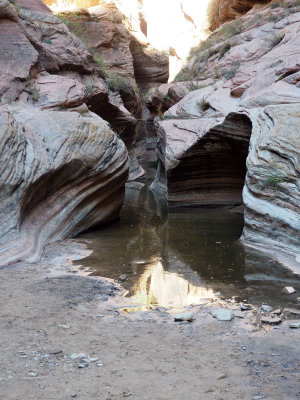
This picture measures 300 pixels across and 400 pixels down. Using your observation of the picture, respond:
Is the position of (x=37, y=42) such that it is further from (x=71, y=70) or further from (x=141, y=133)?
(x=141, y=133)

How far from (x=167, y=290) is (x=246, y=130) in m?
5.45

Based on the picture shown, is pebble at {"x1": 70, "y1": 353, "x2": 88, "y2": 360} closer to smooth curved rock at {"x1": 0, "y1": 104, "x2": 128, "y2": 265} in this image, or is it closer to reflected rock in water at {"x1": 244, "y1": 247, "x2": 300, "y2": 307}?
reflected rock in water at {"x1": 244, "y1": 247, "x2": 300, "y2": 307}

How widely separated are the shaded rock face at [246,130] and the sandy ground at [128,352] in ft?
8.55

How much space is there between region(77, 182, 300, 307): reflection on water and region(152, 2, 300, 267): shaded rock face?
577 millimetres

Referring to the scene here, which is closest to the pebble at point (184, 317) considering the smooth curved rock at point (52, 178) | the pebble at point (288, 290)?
the pebble at point (288, 290)

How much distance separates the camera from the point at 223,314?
4316 mm

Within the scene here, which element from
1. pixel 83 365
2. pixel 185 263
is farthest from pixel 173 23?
pixel 83 365

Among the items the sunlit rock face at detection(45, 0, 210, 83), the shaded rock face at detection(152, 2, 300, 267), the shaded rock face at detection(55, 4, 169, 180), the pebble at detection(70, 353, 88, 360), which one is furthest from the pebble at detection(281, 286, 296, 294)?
the sunlit rock face at detection(45, 0, 210, 83)

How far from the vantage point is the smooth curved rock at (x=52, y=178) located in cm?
652

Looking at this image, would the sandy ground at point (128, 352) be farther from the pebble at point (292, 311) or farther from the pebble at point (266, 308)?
the pebble at point (292, 311)

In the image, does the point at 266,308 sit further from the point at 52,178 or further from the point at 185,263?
the point at 52,178

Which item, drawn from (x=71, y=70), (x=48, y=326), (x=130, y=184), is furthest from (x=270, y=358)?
(x=130, y=184)

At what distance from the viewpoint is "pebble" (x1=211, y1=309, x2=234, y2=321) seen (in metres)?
4.25

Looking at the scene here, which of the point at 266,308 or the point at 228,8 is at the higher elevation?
the point at 228,8
